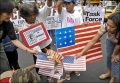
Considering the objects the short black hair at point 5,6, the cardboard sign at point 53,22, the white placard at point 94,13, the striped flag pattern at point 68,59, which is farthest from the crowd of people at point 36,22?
the white placard at point 94,13

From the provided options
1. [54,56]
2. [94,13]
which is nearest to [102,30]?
[54,56]

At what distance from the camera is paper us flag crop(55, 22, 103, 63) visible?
10.4 ft

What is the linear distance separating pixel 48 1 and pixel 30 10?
0.41 meters

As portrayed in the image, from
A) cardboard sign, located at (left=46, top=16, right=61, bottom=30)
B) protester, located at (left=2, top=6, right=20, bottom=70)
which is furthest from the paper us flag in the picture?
cardboard sign, located at (left=46, top=16, right=61, bottom=30)

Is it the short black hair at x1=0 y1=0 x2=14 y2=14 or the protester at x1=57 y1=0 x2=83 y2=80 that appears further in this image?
the protester at x1=57 y1=0 x2=83 y2=80

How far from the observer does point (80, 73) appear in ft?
14.6

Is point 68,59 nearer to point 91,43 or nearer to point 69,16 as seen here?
point 91,43

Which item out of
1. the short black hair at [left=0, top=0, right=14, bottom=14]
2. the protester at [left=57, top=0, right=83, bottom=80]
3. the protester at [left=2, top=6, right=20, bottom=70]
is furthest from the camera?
the protester at [left=57, top=0, right=83, bottom=80]

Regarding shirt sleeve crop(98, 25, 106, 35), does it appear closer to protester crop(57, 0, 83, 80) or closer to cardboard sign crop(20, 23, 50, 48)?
protester crop(57, 0, 83, 80)

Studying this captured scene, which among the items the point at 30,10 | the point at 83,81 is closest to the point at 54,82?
the point at 83,81

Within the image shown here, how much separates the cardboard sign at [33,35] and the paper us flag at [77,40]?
10.0 inches

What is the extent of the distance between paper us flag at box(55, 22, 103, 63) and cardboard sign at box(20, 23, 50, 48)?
0.83 feet

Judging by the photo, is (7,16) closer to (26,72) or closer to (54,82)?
(26,72)

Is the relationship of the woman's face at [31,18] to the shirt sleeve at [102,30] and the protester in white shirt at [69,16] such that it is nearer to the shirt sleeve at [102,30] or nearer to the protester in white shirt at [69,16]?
the protester in white shirt at [69,16]
